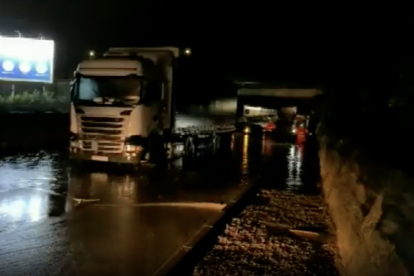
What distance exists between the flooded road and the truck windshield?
7.35ft

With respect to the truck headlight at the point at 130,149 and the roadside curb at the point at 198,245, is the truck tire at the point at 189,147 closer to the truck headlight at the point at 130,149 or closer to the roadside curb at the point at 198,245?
the truck headlight at the point at 130,149

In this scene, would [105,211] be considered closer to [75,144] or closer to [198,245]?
[198,245]

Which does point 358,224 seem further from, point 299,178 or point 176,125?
point 176,125

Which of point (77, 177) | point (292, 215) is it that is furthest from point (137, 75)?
point (292, 215)

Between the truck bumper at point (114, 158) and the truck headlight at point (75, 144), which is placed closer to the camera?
the truck bumper at point (114, 158)

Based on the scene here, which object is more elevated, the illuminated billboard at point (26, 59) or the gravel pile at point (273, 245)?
the illuminated billboard at point (26, 59)

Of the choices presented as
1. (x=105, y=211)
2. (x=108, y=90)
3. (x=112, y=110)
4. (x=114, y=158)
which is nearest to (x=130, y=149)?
(x=114, y=158)

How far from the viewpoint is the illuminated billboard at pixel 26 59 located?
4028 centimetres

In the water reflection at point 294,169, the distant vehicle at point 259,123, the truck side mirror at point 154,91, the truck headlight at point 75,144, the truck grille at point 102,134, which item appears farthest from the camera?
the distant vehicle at point 259,123

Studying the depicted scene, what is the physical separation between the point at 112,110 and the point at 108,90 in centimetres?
72

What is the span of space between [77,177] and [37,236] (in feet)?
28.1

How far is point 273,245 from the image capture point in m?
10.6

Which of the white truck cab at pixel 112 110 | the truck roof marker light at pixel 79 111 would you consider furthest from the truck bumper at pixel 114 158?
the truck roof marker light at pixel 79 111

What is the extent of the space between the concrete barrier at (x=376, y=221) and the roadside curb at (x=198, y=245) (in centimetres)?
202
